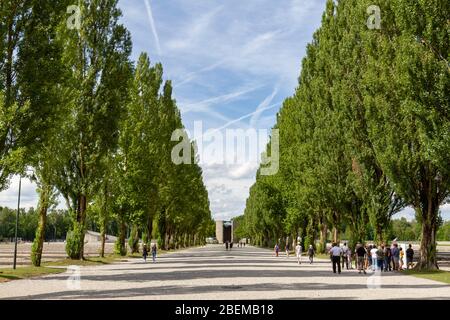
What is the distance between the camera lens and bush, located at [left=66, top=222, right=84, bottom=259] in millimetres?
36219

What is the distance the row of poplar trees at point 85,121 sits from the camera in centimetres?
2381

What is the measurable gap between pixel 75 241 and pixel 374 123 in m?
20.5

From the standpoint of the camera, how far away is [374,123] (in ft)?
95.3

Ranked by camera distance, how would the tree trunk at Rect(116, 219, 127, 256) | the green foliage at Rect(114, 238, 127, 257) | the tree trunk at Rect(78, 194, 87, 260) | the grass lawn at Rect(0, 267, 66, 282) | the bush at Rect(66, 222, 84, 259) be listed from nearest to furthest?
1. the grass lawn at Rect(0, 267, 66, 282)
2. the bush at Rect(66, 222, 84, 259)
3. the tree trunk at Rect(78, 194, 87, 260)
4. the tree trunk at Rect(116, 219, 127, 256)
5. the green foliage at Rect(114, 238, 127, 257)

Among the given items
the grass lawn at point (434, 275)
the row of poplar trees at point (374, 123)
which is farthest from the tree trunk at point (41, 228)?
the grass lawn at point (434, 275)

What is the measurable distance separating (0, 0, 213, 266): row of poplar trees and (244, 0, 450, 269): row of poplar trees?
47.5 feet

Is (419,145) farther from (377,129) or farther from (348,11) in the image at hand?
(348,11)

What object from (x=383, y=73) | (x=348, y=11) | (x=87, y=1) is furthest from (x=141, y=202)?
(x=383, y=73)

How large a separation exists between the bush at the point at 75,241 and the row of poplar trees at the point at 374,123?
1789 centimetres

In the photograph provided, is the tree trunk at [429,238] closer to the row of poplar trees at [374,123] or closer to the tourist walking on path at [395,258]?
the row of poplar trees at [374,123]

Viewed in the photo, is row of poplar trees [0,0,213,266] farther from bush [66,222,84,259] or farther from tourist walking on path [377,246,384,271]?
tourist walking on path [377,246,384,271]

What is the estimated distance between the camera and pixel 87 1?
127ft

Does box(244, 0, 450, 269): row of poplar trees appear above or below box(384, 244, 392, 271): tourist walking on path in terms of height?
above

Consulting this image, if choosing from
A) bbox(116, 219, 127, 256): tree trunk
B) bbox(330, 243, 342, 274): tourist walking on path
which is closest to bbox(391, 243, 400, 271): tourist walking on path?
bbox(330, 243, 342, 274): tourist walking on path
